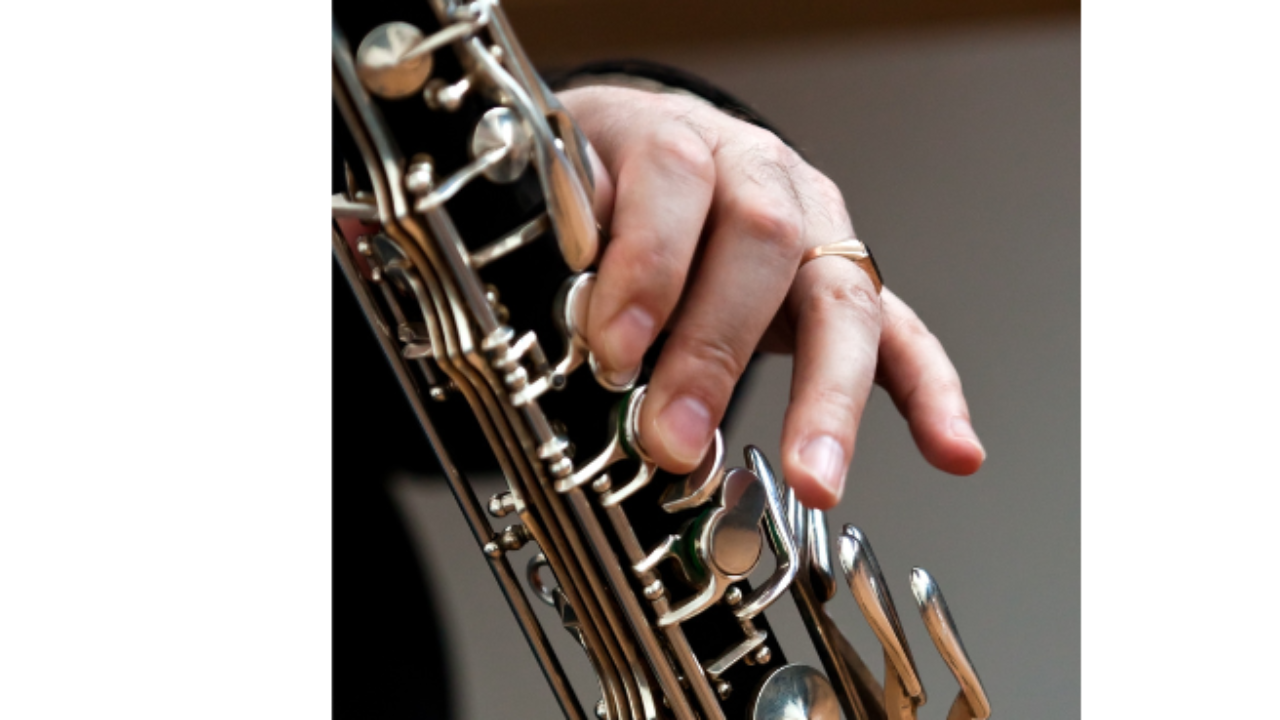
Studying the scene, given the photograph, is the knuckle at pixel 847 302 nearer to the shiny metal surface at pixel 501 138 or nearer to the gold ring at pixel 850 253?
the gold ring at pixel 850 253

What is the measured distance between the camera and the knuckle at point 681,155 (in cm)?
32

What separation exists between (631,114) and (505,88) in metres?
0.14

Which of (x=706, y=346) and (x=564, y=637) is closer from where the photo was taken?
(x=706, y=346)

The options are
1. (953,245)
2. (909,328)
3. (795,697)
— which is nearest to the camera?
(795,697)

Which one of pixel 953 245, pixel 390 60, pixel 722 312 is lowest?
pixel 953 245

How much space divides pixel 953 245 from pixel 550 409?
1041 mm

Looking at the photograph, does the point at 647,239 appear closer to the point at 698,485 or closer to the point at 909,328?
the point at 698,485

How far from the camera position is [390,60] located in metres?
0.24

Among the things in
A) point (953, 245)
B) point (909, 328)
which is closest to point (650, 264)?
point (909, 328)

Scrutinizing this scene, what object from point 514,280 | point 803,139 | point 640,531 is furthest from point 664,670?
point 803,139

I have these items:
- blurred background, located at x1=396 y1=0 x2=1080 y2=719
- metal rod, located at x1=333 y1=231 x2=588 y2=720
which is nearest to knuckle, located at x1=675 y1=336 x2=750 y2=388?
metal rod, located at x1=333 y1=231 x2=588 y2=720

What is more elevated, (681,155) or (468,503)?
(681,155)

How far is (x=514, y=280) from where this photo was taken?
0.28 m

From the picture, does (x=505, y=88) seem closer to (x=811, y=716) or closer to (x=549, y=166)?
(x=549, y=166)
